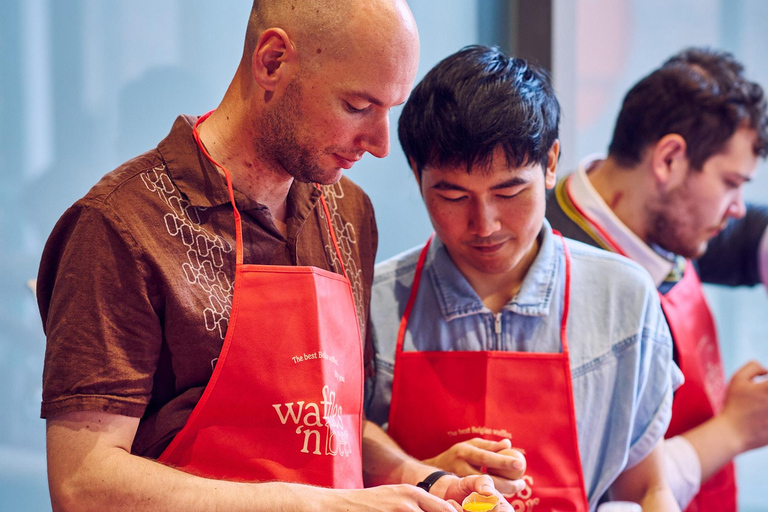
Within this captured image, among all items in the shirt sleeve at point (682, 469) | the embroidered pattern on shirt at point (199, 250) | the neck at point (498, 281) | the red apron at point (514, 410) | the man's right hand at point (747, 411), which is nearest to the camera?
the embroidered pattern on shirt at point (199, 250)

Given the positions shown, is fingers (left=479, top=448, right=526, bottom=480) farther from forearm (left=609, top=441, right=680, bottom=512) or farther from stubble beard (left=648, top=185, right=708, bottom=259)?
stubble beard (left=648, top=185, right=708, bottom=259)

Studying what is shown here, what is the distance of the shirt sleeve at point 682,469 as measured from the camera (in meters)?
1.56

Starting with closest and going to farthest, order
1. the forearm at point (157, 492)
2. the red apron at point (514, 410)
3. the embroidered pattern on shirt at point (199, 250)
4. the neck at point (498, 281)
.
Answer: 1. the forearm at point (157, 492)
2. the embroidered pattern on shirt at point (199, 250)
3. the red apron at point (514, 410)
4. the neck at point (498, 281)

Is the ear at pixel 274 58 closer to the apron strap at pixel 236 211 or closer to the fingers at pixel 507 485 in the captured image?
the apron strap at pixel 236 211

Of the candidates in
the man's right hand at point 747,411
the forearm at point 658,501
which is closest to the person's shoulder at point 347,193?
the forearm at point 658,501

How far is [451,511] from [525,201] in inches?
20.3

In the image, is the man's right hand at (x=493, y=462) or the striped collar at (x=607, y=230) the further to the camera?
the striped collar at (x=607, y=230)

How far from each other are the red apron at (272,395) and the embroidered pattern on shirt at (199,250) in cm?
2

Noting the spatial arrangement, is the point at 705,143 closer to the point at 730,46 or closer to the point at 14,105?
the point at 730,46

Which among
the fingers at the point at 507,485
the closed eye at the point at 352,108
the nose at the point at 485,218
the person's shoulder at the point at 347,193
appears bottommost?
the fingers at the point at 507,485

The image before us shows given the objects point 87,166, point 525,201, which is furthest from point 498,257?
point 87,166

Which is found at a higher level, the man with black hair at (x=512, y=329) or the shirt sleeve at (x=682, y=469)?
the man with black hair at (x=512, y=329)

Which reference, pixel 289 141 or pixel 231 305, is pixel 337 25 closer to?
pixel 289 141

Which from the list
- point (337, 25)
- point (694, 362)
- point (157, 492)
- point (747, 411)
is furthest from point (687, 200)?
point (157, 492)
